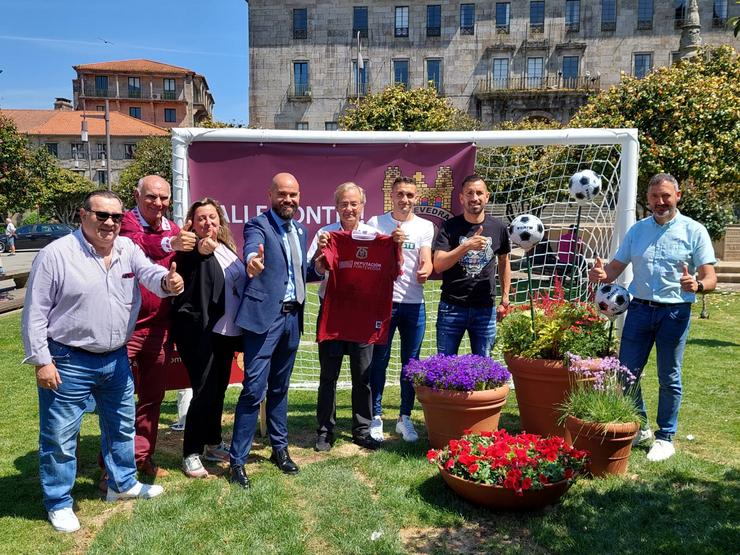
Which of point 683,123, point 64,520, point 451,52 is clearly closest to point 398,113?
point 451,52

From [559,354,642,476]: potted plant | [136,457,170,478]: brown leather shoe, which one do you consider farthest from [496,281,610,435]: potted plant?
[136,457,170,478]: brown leather shoe

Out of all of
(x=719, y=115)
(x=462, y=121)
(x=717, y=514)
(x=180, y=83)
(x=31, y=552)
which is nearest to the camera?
(x=31, y=552)

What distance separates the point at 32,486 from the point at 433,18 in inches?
1571

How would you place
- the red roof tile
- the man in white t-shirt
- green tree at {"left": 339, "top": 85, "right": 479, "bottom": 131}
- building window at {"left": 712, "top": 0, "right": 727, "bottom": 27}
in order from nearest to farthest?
the man in white t-shirt, green tree at {"left": 339, "top": 85, "right": 479, "bottom": 131}, building window at {"left": 712, "top": 0, "right": 727, "bottom": 27}, the red roof tile

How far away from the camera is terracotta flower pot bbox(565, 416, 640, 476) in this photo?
12.6 ft

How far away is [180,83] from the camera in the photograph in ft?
231

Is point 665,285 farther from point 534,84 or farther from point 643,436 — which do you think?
point 534,84

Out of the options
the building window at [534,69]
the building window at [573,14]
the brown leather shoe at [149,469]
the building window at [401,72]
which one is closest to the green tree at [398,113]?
the building window at [401,72]

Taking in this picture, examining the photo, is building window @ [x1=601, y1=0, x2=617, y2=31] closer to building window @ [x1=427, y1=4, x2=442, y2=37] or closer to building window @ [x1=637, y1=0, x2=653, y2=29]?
building window @ [x1=637, y1=0, x2=653, y2=29]

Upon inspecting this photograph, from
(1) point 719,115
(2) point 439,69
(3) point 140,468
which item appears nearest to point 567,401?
(3) point 140,468

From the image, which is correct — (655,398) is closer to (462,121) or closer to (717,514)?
(717,514)

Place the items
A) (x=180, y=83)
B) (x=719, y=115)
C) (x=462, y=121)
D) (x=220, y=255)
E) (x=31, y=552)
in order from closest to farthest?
(x=31, y=552), (x=220, y=255), (x=719, y=115), (x=462, y=121), (x=180, y=83)

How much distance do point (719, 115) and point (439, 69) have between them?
27928 mm

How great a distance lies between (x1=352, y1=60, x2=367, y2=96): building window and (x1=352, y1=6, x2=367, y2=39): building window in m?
1.81
